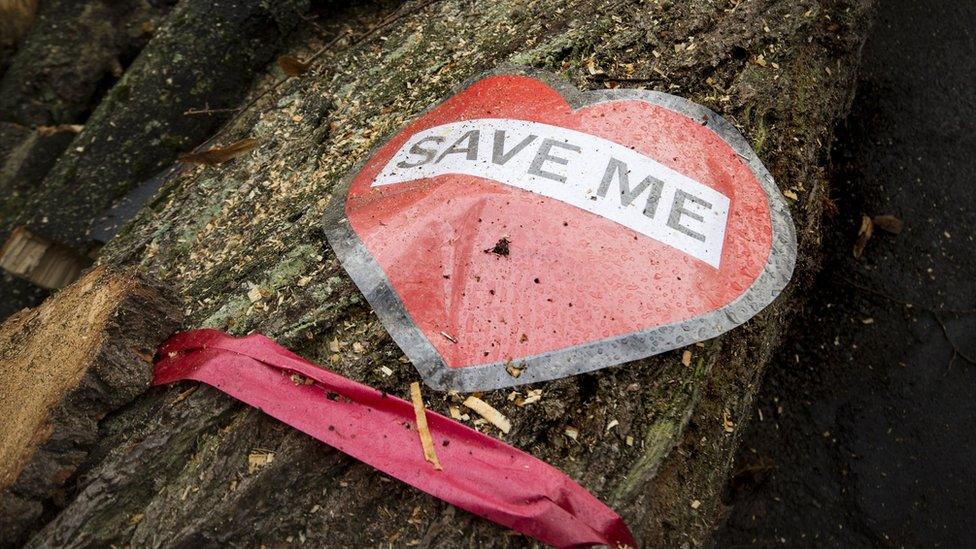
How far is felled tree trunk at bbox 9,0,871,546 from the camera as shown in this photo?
4.72 feet

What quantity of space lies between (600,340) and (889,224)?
2.00 meters

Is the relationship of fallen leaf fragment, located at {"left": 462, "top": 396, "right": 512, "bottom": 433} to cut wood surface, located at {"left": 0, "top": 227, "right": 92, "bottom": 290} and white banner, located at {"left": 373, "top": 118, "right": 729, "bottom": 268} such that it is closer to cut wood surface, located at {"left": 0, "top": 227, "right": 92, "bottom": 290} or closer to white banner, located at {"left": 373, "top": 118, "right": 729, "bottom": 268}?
white banner, located at {"left": 373, "top": 118, "right": 729, "bottom": 268}

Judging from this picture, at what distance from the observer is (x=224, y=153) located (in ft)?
7.42

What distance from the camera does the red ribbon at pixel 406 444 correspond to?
4.39 ft

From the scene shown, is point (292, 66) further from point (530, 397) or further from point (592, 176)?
point (530, 397)

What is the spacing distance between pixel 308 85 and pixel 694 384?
1840 millimetres

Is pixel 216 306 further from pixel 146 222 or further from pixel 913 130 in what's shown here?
pixel 913 130

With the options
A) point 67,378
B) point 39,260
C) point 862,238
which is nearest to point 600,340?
point 67,378

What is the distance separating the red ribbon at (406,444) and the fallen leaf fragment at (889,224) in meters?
2.17

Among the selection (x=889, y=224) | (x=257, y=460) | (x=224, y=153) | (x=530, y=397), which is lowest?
(x=889, y=224)

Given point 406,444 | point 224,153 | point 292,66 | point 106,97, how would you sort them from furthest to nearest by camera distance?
point 106,97
point 292,66
point 224,153
point 406,444

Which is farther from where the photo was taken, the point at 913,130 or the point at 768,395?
the point at 913,130

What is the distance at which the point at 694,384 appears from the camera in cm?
157

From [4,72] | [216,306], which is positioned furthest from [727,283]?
[4,72]
